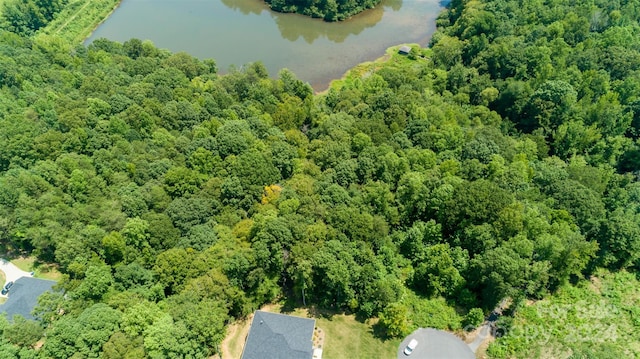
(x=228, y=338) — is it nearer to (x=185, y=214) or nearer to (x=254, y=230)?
(x=254, y=230)

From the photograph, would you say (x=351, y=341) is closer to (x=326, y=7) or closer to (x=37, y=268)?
(x=37, y=268)

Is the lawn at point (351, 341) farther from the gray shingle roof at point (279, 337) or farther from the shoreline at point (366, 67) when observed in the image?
the shoreline at point (366, 67)

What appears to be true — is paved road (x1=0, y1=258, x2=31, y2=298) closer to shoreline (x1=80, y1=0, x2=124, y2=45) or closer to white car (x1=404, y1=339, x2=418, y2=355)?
white car (x1=404, y1=339, x2=418, y2=355)

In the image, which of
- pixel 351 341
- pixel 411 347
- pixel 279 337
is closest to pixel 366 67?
pixel 351 341

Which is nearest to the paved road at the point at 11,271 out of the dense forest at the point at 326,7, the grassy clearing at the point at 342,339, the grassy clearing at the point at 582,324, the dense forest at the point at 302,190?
the dense forest at the point at 302,190

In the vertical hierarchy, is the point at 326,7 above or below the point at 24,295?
above

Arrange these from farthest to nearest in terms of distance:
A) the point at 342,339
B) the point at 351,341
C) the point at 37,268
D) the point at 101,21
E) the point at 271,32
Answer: the point at 101,21 < the point at 271,32 < the point at 37,268 < the point at 342,339 < the point at 351,341
